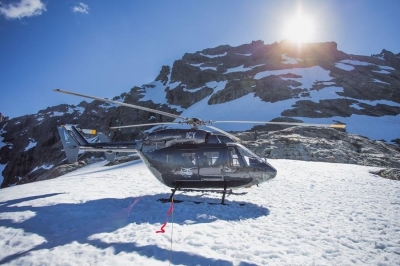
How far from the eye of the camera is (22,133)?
329 feet

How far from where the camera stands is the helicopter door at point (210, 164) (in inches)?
345

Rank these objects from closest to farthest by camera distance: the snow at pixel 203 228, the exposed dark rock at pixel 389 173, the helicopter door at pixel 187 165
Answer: the snow at pixel 203 228 < the helicopter door at pixel 187 165 < the exposed dark rock at pixel 389 173

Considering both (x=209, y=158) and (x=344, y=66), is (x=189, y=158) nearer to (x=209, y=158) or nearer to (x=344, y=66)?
(x=209, y=158)

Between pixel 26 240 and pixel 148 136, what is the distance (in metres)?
5.28

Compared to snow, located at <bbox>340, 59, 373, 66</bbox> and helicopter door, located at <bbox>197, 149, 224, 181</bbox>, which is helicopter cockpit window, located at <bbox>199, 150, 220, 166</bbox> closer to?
helicopter door, located at <bbox>197, 149, 224, 181</bbox>

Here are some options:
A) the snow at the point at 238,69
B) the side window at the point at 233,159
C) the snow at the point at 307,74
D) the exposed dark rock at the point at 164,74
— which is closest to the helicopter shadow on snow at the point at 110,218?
the side window at the point at 233,159

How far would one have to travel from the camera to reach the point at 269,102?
168 ft

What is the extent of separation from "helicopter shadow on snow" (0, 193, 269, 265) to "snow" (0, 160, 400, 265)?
0.08 ft

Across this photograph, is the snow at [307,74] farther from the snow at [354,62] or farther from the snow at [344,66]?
the snow at [354,62]

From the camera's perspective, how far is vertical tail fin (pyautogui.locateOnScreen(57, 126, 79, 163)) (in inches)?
438

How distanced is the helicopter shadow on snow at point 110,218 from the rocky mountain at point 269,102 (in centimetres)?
1637

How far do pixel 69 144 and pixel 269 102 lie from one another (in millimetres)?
A: 46238

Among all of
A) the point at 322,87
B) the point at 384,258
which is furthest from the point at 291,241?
the point at 322,87

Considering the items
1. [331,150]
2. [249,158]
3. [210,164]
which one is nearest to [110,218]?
[210,164]
